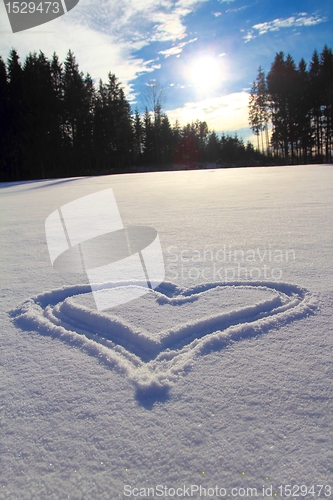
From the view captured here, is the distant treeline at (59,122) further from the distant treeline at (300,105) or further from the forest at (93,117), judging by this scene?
the distant treeline at (300,105)

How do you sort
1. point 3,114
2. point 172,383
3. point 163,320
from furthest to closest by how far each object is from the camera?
1. point 3,114
2. point 163,320
3. point 172,383

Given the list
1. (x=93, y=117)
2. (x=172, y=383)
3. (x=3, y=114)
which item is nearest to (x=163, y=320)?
(x=172, y=383)

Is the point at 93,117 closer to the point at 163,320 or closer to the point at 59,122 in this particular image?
the point at 59,122

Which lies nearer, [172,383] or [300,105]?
[172,383]

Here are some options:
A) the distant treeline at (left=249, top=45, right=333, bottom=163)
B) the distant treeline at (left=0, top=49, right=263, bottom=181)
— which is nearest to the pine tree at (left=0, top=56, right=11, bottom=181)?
the distant treeline at (left=0, top=49, right=263, bottom=181)

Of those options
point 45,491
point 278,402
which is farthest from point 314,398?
point 45,491

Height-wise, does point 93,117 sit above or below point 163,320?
above

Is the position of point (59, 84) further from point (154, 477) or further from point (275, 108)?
point (154, 477)

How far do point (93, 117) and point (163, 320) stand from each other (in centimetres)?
2768

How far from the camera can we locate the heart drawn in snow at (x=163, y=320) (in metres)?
0.78

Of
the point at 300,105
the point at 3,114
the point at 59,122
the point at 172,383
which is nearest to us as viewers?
the point at 172,383

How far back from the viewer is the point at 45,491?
19.5 inches

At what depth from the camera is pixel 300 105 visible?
A: 26938mm

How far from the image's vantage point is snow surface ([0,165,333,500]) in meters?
0.52
